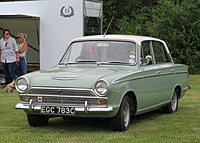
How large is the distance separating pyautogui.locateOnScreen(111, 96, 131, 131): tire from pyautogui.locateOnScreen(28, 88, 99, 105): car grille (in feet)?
1.56

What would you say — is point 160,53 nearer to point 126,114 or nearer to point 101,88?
point 126,114

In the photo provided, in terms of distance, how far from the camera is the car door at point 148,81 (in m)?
8.55

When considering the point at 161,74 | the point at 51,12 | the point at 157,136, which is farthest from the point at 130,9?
the point at 157,136

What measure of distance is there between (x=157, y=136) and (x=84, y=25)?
859cm

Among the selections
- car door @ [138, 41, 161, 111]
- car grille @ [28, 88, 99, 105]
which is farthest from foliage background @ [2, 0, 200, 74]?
car grille @ [28, 88, 99, 105]

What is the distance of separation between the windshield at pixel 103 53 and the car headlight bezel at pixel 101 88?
4.03 feet

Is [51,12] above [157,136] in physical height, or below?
above

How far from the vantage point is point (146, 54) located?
918cm

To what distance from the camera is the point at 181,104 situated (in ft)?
37.9

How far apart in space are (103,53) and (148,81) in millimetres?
912

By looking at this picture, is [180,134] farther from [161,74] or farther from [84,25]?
[84,25]

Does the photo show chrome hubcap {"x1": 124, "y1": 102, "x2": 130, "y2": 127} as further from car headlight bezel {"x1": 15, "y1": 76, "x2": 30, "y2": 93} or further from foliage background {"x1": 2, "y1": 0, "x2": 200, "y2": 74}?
foliage background {"x1": 2, "y1": 0, "x2": 200, "y2": 74}

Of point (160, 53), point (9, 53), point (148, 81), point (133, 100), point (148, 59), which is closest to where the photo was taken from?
point (133, 100)

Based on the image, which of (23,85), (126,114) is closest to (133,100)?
(126,114)
